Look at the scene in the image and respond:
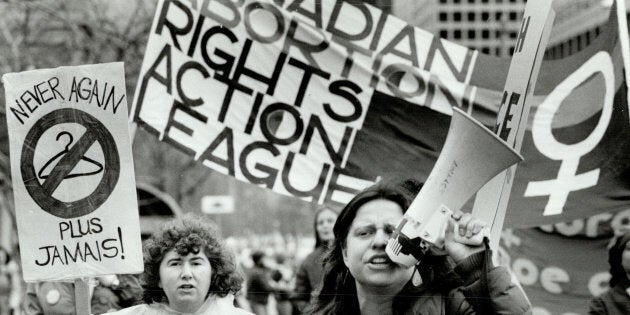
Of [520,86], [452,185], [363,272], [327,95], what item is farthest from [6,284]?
[452,185]

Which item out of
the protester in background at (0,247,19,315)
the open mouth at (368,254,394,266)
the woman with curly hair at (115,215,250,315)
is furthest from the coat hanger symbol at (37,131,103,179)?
the protester in background at (0,247,19,315)

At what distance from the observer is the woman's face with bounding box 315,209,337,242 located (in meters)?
7.31

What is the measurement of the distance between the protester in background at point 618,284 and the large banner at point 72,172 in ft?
7.69

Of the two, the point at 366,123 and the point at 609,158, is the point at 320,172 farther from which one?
the point at 609,158

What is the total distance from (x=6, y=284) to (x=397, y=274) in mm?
6698

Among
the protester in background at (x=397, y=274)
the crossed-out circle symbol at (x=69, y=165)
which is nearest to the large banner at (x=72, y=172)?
the crossed-out circle symbol at (x=69, y=165)

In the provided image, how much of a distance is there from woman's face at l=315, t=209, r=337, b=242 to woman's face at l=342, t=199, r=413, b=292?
313 centimetres

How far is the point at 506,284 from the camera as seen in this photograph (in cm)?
373

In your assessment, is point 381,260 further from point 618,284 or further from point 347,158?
point 347,158

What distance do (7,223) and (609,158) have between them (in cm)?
1112

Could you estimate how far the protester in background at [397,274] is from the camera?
12.3ft

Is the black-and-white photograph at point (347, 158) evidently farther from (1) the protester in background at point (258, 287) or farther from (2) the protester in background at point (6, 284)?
(1) the protester in background at point (258, 287)

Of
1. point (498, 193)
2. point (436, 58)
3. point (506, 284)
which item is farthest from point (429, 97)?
point (506, 284)

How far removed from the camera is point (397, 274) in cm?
398
